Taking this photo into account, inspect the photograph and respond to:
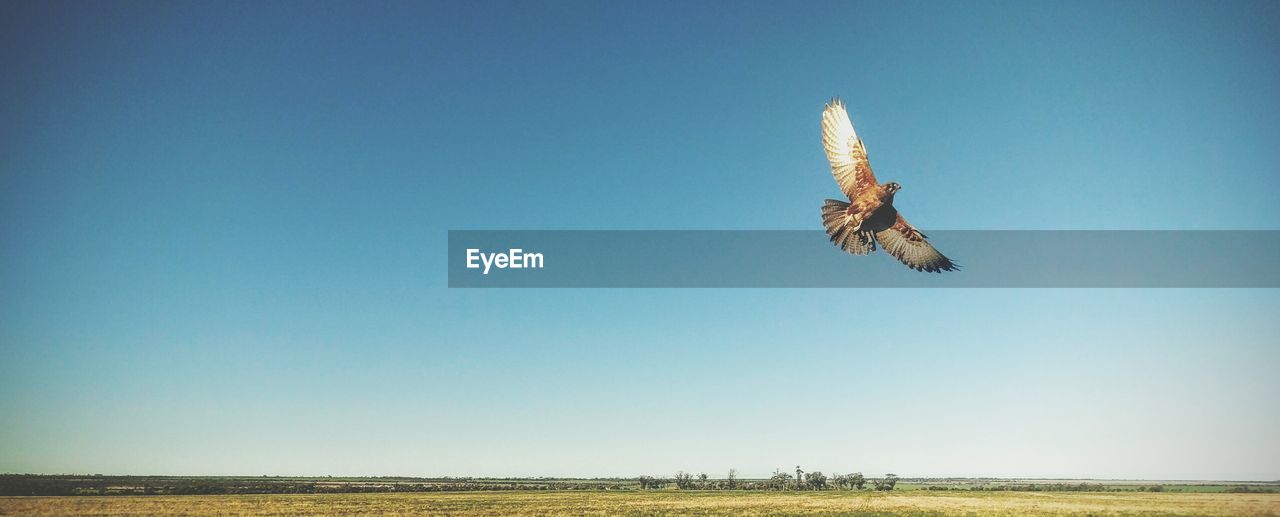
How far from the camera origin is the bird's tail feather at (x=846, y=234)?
7.58m

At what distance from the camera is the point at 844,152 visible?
8.18m

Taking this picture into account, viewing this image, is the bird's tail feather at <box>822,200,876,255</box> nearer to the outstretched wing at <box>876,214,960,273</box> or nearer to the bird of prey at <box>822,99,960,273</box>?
the bird of prey at <box>822,99,960,273</box>

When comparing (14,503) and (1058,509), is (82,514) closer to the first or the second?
(14,503)

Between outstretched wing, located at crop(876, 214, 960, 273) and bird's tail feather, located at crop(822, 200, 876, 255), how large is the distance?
1.88 ft

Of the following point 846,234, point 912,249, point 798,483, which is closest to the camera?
point 846,234

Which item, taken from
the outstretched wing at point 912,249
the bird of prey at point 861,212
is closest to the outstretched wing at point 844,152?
the bird of prey at point 861,212

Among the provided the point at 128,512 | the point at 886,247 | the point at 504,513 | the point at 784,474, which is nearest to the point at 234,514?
the point at 128,512

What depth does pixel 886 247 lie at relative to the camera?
27.8 ft

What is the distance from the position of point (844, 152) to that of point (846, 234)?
3.90 ft

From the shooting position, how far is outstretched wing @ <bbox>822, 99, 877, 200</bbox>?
7.77 meters

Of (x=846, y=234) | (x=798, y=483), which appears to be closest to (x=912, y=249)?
(x=846, y=234)

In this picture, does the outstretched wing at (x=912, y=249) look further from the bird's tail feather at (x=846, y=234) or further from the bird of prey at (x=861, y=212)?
the bird's tail feather at (x=846, y=234)

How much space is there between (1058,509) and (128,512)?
2328 inches

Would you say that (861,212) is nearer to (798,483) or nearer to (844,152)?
(844,152)
